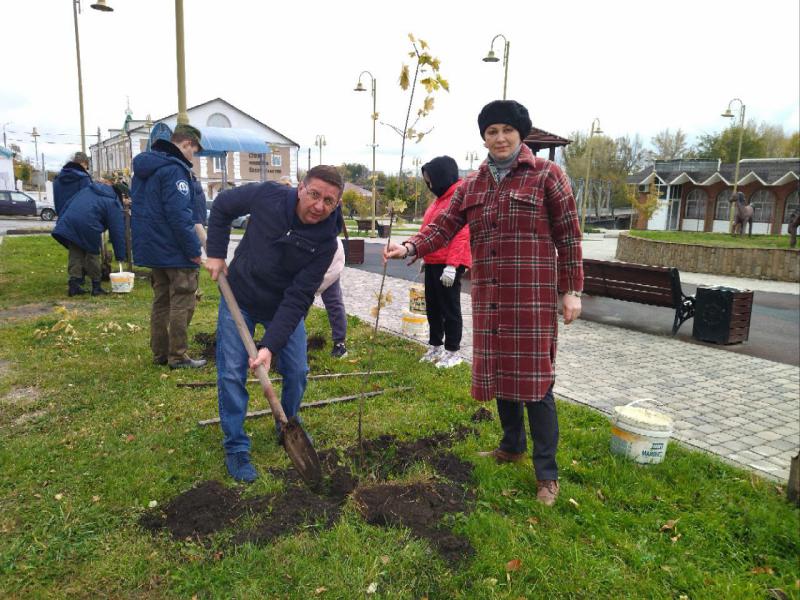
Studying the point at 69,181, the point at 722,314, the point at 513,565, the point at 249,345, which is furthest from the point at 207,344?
the point at 722,314

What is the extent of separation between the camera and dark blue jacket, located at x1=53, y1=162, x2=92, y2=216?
9086mm

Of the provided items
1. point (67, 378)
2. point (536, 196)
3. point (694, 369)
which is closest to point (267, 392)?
point (536, 196)

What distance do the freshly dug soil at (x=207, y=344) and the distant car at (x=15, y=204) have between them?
110 ft

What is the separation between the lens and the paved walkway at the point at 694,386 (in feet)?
13.9

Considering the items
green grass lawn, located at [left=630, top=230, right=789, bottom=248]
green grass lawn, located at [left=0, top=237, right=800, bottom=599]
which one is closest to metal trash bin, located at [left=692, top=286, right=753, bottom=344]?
green grass lawn, located at [left=0, top=237, right=800, bottom=599]

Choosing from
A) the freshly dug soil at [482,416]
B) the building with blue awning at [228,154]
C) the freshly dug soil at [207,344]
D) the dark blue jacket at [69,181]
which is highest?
the building with blue awning at [228,154]

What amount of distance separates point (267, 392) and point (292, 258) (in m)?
0.76

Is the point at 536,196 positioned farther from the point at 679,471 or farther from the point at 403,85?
the point at 679,471

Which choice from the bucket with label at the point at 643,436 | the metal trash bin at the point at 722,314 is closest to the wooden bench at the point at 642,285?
the metal trash bin at the point at 722,314

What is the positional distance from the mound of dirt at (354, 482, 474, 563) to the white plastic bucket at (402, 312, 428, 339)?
372cm

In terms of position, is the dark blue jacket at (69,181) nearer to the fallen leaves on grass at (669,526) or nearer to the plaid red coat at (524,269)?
the plaid red coat at (524,269)

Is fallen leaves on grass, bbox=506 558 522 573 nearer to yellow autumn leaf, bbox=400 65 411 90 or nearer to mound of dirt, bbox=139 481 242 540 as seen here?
mound of dirt, bbox=139 481 242 540

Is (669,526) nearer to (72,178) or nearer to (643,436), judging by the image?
(643,436)

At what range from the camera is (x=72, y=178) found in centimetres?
911
